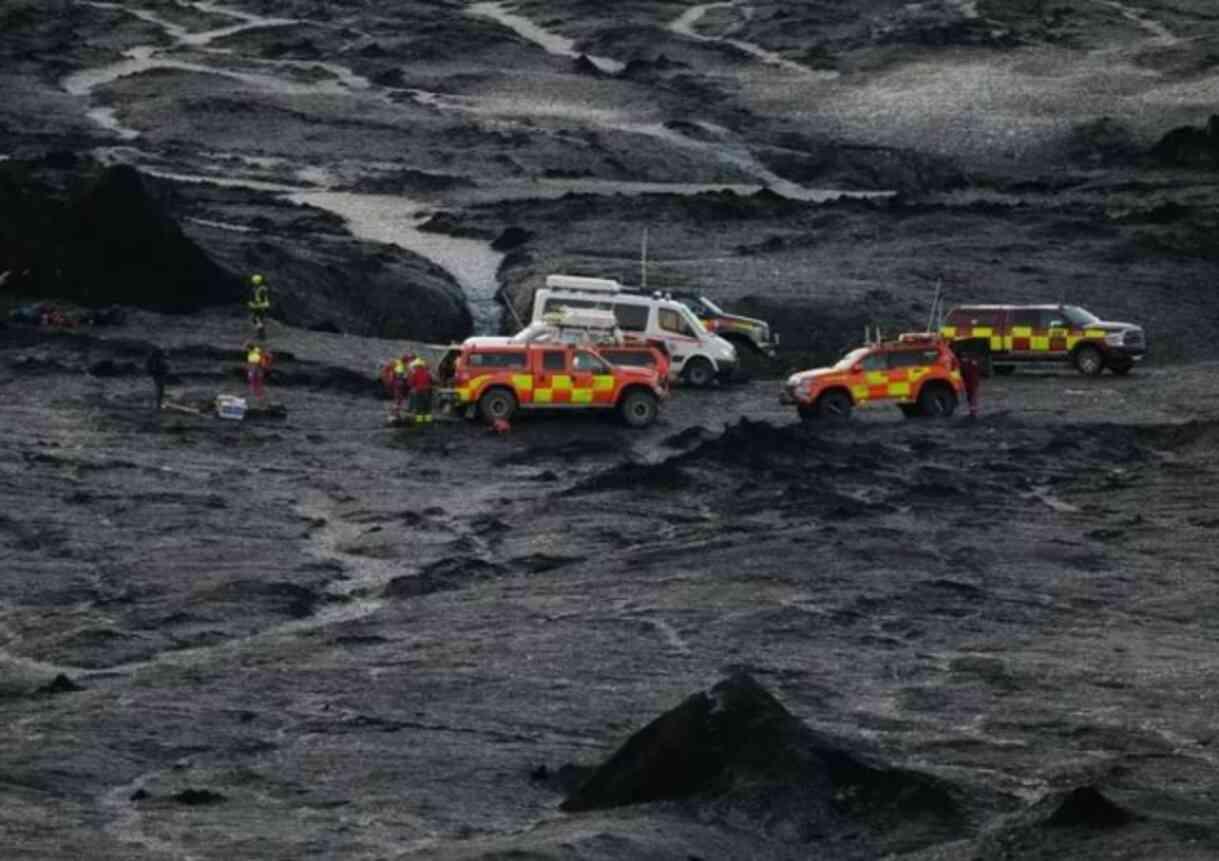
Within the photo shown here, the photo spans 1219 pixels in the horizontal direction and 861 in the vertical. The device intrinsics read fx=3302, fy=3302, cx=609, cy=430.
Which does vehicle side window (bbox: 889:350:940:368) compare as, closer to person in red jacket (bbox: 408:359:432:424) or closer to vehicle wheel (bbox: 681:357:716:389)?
vehicle wheel (bbox: 681:357:716:389)

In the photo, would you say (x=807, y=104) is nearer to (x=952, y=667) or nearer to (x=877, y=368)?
(x=877, y=368)

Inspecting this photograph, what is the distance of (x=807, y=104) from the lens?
121625 mm

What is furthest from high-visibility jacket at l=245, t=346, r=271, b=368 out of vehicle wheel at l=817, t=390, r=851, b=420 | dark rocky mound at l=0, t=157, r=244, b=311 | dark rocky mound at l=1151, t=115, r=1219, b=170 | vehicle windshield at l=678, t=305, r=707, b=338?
dark rocky mound at l=1151, t=115, r=1219, b=170

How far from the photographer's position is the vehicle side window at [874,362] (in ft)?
187

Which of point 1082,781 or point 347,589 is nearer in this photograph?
point 1082,781

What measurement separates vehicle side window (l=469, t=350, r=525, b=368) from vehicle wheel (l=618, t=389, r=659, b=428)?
195 cm

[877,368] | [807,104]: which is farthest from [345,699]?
[807,104]

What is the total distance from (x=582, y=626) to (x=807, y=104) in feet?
274

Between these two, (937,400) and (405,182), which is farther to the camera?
(405,182)

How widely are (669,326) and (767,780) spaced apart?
3248 centimetres

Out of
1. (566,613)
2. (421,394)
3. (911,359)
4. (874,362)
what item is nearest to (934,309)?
(911,359)

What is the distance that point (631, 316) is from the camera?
2430 inches

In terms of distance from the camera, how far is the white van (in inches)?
2421

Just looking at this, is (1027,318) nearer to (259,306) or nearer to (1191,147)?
(259,306)
